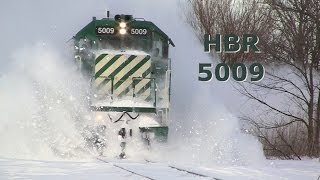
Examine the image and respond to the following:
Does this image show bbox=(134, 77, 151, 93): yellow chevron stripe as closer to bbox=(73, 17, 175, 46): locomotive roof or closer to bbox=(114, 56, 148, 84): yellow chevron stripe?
bbox=(114, 56, 148, 84): yellow chevron stripe

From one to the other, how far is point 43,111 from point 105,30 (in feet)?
7.05

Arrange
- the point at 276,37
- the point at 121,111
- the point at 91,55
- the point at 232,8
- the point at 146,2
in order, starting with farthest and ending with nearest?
the point at 232,8 → the point at 146,2 → the point at 276,37 → the point at 91,55 → the point at 121,111

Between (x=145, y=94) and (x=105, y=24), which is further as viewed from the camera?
(x=105, y=24)

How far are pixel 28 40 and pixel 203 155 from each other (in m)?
5.33

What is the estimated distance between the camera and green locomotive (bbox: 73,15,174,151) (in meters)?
9.73

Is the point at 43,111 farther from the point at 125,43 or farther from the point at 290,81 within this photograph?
the point at 290,81

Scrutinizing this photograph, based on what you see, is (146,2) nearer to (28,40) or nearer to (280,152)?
(28,40)

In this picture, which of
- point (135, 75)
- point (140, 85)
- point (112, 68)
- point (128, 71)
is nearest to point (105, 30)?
point (112, 68)

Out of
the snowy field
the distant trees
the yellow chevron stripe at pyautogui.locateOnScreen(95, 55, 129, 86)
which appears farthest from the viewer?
the distant trees

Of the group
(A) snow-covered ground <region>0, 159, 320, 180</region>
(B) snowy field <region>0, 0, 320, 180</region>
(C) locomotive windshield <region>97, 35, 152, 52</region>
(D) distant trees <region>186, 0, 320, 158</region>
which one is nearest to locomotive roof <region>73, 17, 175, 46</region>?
(C) locomotive windshield <region>97, 35, 152, 52</region>

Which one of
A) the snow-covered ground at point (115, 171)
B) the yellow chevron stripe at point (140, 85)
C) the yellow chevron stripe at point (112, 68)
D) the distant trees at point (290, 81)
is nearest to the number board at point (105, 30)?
the yellow chevron stripe at point (112, 68)

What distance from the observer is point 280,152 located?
1227 cm

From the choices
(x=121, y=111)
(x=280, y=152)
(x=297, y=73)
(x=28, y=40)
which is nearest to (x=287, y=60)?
(x=297, y=73)

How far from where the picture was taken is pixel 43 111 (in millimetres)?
9750
